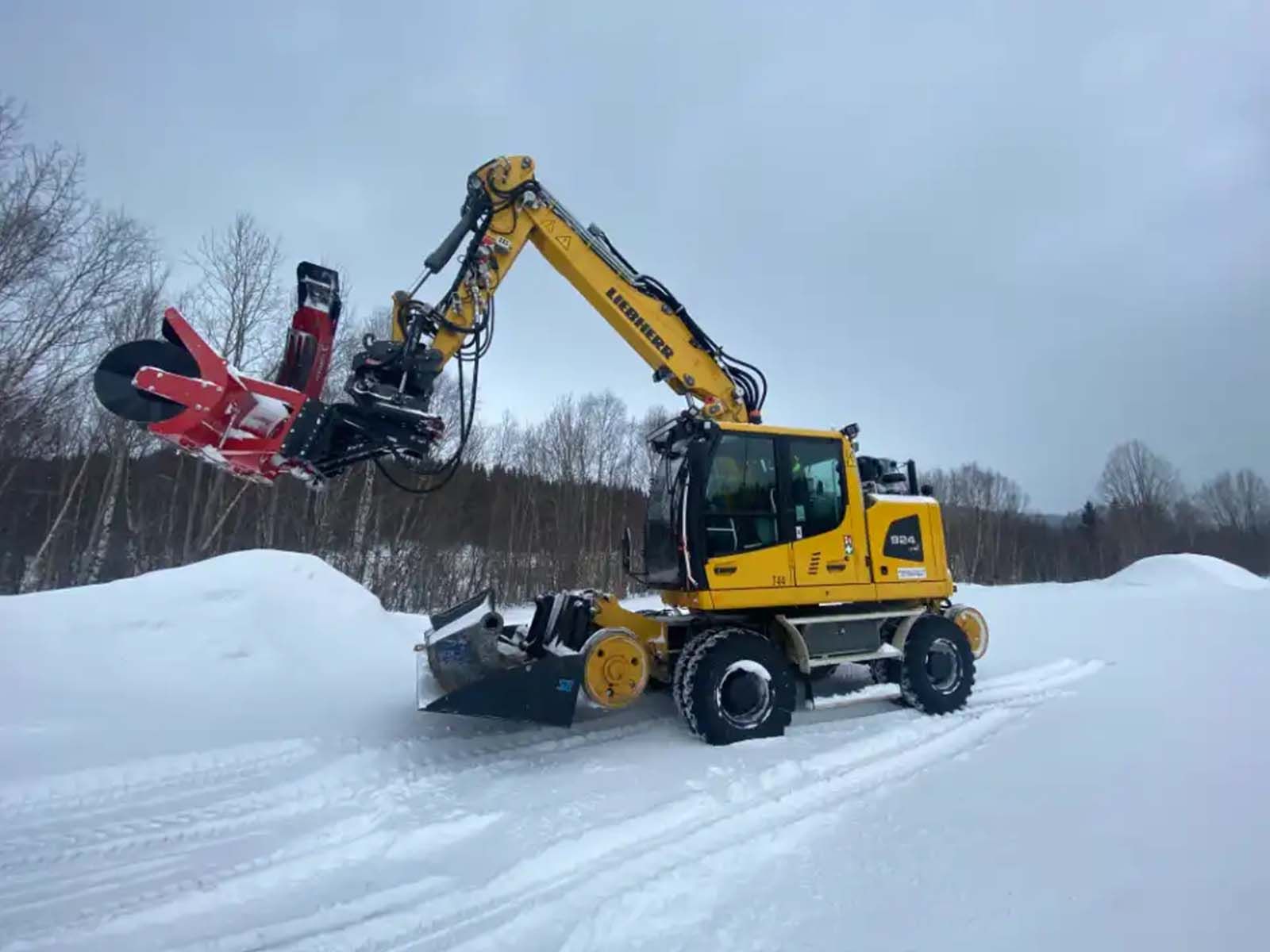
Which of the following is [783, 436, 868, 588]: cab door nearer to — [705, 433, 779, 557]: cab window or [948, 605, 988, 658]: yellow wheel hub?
[705, 433, 779, 557]: cab window

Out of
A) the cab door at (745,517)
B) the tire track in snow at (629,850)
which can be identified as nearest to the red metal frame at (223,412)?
the tire track in snow at (629,850)

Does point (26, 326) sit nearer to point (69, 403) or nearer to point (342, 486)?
point (69, 403)

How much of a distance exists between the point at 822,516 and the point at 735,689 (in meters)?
1.75

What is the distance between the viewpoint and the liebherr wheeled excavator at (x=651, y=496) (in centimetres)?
476

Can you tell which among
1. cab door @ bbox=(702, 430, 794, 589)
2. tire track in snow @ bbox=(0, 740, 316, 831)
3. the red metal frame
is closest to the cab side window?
cab door @ bbox=(702, 430, 794, 589)

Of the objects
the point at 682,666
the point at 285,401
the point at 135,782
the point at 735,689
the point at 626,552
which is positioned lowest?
the point at 135,782

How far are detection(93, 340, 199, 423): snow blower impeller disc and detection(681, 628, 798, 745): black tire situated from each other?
4237 mm

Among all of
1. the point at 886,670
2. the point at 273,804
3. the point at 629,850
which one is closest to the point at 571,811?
the point at 629,850

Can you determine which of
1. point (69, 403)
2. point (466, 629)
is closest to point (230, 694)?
point (466, 629)

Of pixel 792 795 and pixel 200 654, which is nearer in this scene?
pixel 792 795

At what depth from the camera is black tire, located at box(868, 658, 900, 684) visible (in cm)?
659

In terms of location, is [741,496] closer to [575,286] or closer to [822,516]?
[822,516]

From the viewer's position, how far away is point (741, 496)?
6.04 metres

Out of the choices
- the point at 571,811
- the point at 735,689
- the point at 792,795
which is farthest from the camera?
the point at 735,689
